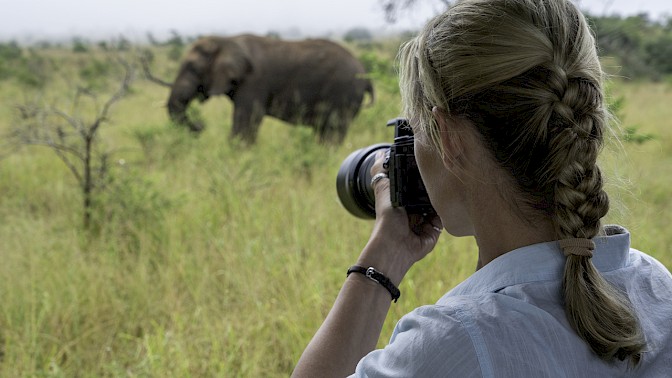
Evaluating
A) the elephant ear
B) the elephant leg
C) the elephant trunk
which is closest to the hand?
the elephant leg

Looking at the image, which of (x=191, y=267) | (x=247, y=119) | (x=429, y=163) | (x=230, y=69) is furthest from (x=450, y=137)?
(x=230, y=69)

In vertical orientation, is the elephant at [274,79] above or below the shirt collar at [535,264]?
below

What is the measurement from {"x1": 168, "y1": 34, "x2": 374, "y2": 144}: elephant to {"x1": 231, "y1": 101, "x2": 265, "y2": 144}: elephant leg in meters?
0.01

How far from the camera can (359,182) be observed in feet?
3.99

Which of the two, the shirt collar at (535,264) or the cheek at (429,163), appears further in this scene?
the cheek at (429,163)

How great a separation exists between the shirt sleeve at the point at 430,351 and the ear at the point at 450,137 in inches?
7.2

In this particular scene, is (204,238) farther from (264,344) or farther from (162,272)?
(264,344)

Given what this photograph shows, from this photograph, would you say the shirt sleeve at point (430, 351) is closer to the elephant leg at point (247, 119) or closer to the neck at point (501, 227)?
the neck at point (501, 227)

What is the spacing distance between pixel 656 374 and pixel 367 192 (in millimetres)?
576

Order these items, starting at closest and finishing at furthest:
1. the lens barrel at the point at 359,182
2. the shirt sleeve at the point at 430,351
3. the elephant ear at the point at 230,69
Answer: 1. the shirt sleeve at the point at 430,351
2. the lens barrel at the point at 359,182
3. the elephant ear at the point at 230,69

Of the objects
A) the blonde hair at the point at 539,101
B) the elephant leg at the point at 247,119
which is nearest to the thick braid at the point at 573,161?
the blonde hair at the point at 539,101

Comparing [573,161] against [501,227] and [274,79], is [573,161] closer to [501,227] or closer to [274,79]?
[501,227]

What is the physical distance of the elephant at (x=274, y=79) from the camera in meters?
6.68

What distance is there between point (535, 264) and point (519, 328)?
10 centimetres
